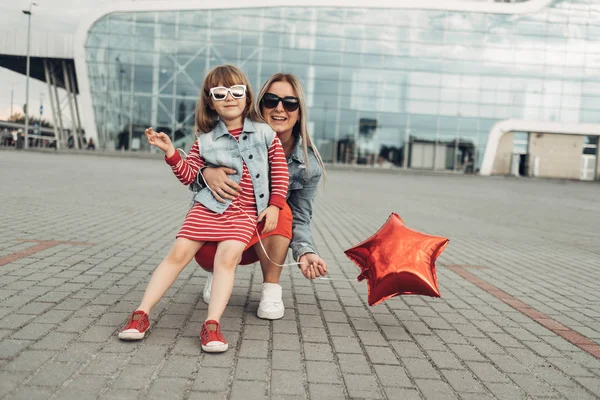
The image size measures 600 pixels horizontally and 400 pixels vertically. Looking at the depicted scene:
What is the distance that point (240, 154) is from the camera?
3.37 m

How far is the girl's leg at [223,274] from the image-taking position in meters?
3.12

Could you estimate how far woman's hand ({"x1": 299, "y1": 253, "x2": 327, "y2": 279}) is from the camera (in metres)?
3.43

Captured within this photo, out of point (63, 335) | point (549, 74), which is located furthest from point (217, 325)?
point (549, 74)

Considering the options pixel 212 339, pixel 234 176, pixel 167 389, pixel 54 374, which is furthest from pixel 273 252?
pixel 54 374

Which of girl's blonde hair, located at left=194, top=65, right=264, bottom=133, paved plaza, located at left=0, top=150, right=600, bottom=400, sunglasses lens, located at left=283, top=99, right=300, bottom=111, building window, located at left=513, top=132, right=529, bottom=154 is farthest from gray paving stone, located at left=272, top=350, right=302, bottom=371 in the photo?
building window, located at left=513, top=132, right=529, bottom=154

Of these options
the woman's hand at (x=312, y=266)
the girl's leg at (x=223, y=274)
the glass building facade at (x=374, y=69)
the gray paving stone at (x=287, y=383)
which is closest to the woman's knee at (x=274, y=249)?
the woman's hand at (x=312, y=266)

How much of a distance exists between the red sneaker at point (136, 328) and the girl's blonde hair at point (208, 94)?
1.15 m

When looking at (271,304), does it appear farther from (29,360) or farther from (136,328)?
(29,360)

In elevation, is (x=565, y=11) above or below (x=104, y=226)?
above

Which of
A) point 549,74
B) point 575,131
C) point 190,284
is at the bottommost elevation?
point 190,284

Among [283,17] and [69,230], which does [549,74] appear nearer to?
[283,17]

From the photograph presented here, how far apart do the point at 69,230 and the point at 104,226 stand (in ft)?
1.98

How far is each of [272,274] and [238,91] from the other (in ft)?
3.91

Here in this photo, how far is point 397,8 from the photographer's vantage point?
38.8 metres
